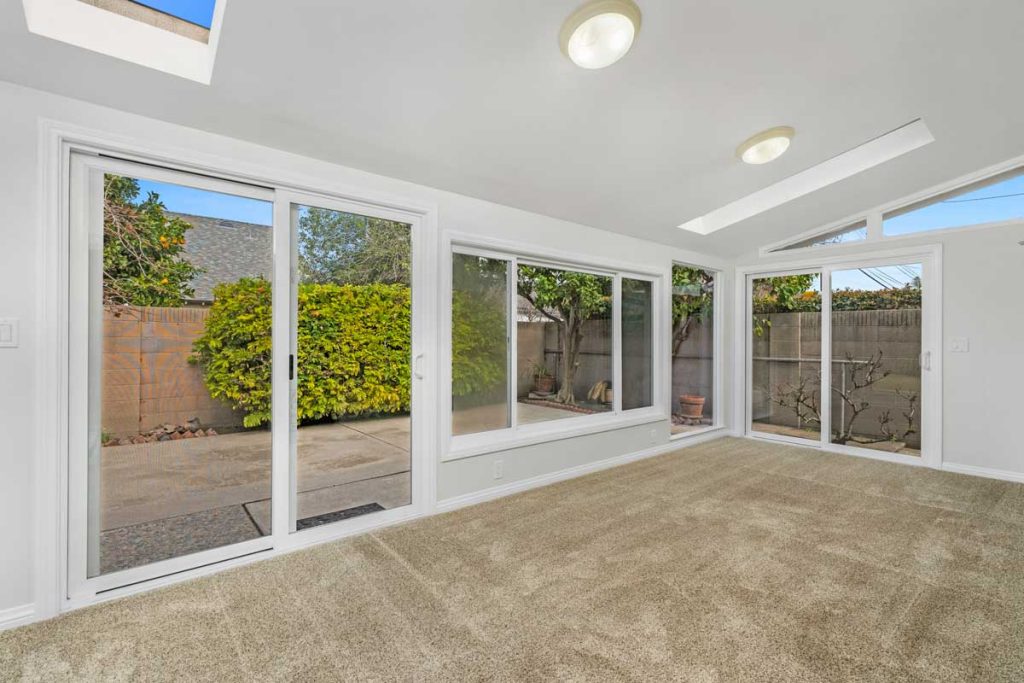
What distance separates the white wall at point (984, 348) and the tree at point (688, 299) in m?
1.95

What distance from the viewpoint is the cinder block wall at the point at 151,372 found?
7.30ft

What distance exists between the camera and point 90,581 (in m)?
2.15

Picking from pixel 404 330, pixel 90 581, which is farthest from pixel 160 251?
pixel 90 581

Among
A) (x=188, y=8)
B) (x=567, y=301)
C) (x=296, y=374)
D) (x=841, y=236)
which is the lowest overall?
(x=296, y=374)

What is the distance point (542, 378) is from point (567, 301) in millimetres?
739

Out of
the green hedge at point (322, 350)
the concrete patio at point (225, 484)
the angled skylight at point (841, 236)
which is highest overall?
the angled skylight at point (841, 236)

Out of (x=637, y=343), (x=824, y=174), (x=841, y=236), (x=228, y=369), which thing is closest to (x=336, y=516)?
(x=228, y=369)

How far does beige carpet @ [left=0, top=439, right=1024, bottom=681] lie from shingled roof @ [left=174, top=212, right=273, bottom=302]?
1.50 m

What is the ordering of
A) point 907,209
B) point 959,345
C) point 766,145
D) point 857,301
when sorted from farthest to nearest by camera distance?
point 857,301 < point 907,209 < point 959,345 < point 766,145

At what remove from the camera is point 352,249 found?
9.51 feet

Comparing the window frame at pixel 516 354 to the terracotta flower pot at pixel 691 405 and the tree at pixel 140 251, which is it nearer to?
the terracotta flower pot at pixel 691 405

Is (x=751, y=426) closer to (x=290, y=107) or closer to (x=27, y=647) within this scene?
(x=290, y=107)

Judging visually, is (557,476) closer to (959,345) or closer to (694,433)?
(694,433)

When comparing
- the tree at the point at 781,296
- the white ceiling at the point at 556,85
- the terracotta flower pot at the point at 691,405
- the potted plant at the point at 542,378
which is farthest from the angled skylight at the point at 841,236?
the potted plant at the point at 542,378
